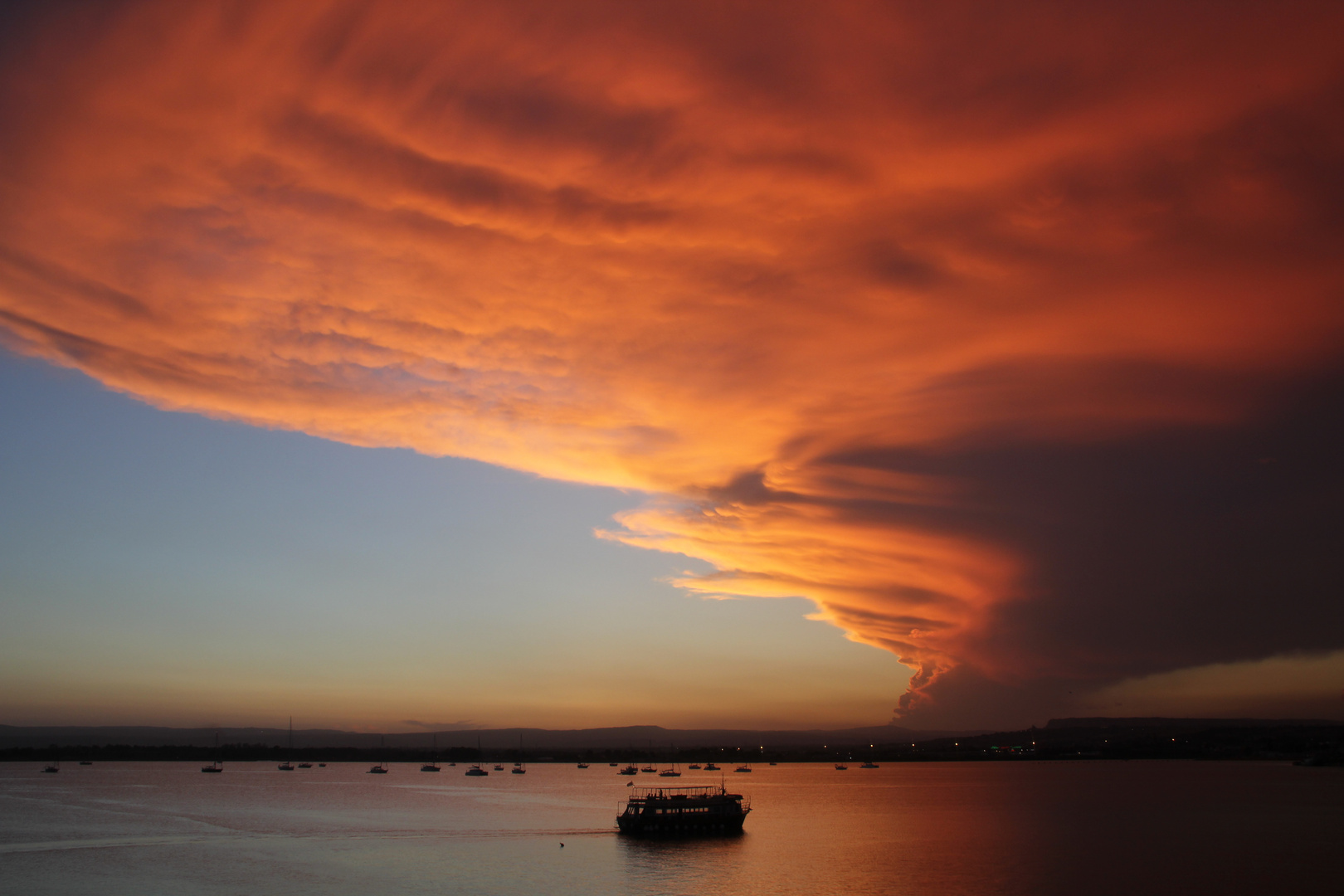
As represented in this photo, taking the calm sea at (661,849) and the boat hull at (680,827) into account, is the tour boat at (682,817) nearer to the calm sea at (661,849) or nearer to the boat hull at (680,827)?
the boat hull at (680,827)

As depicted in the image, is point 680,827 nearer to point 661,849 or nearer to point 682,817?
point 682,817

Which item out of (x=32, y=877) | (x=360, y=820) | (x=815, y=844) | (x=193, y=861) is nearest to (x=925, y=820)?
(x=815, y=844)

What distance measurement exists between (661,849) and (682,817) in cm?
863

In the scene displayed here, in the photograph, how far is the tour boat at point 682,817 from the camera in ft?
302

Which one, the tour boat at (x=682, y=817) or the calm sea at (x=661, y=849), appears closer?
the calm sea at (x=661, y=849)

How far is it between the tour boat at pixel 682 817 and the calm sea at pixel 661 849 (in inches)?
98.6

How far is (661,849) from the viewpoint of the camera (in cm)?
8506

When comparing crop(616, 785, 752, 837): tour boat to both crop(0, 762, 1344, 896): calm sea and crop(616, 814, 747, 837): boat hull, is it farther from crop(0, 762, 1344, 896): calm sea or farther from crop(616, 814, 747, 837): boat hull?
crop(0, 762, 1344, 896): calm sea

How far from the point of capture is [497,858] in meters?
77.4

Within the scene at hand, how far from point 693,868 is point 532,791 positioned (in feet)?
389

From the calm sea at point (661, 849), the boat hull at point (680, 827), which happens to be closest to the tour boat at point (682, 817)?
the boat hull at point (680, 827)

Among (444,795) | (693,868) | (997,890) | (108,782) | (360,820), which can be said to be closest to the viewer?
(997,890)

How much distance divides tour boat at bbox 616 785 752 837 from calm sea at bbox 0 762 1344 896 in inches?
98.6

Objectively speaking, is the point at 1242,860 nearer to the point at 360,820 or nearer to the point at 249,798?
the point at 360,820
